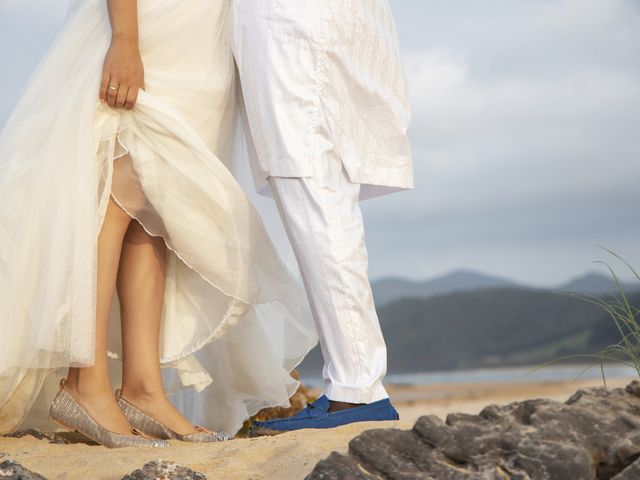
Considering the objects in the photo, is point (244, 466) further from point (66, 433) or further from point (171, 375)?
point (171, 375)

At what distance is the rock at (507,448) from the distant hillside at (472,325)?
3434 cm

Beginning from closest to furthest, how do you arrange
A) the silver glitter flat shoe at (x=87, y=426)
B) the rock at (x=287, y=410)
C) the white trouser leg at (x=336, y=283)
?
the silver glitter flat shoe at (x=87, y=426), the white trouser leg at (x=336, y=283), the rock at (x=287, y=410)

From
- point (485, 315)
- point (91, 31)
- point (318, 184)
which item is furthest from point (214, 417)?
point (485, 315)

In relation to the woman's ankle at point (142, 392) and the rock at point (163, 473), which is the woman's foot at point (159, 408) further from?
the rock at point (163, 473)

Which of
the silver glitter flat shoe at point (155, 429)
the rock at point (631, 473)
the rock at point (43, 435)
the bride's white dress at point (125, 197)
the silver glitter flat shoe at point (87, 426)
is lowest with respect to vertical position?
the rock at point (43, 435)

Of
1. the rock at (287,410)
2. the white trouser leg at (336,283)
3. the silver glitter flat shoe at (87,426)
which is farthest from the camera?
the rock at (287,410)

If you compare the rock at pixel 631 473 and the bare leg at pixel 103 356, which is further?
the bare leg at pixel 103 356

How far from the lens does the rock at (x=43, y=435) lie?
3097 mm

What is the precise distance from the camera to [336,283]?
297 cm

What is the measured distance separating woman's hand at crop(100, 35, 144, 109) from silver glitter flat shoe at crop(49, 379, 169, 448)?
104 cm

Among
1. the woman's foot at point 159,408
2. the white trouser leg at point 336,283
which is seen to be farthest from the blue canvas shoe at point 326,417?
the woman's foot at point 159,408

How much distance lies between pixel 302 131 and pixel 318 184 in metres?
0.20

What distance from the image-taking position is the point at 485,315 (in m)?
39.2

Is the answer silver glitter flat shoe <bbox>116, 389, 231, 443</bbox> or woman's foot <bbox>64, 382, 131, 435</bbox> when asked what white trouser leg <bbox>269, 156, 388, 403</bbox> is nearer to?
silver glitter flat shoe <bbox>116, 389, 231, 443</bbox>
